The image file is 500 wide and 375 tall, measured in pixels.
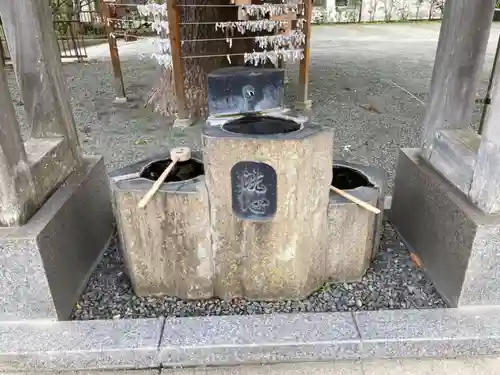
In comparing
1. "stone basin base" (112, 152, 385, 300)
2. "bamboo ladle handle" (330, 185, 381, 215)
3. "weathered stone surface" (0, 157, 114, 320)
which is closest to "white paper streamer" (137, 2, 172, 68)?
"weathered stone surface" (0, 157, 114, 320)

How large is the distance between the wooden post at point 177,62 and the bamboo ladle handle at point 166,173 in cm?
302

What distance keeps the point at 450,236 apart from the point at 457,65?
106cm

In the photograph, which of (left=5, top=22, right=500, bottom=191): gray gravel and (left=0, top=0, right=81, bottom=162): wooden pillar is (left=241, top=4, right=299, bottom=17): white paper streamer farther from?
(left=0, top=0, right=81, bottom=162): wooden pillar

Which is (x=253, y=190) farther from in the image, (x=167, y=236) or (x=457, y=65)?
(x=457, y=65)

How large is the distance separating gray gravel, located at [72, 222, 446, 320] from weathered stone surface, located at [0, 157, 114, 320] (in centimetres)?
14

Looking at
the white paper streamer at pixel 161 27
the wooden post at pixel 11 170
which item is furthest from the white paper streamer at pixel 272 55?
the wooden post at pixel 11 170

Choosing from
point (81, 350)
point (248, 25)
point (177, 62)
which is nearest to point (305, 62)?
point (248, 25)

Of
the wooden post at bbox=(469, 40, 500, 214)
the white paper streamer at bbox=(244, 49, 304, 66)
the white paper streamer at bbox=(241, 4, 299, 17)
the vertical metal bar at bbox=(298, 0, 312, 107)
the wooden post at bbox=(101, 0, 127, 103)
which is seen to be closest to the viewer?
the wooden post at bbox=(469, 40, 500, 214)

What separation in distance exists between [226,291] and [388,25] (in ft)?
65.0

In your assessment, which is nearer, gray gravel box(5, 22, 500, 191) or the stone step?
the stone step

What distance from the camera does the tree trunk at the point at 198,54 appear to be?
5.63m

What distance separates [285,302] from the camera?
2.55 m

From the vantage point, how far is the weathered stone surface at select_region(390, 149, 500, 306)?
2205 mm

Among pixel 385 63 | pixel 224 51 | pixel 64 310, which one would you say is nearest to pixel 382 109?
pixel 224 51
